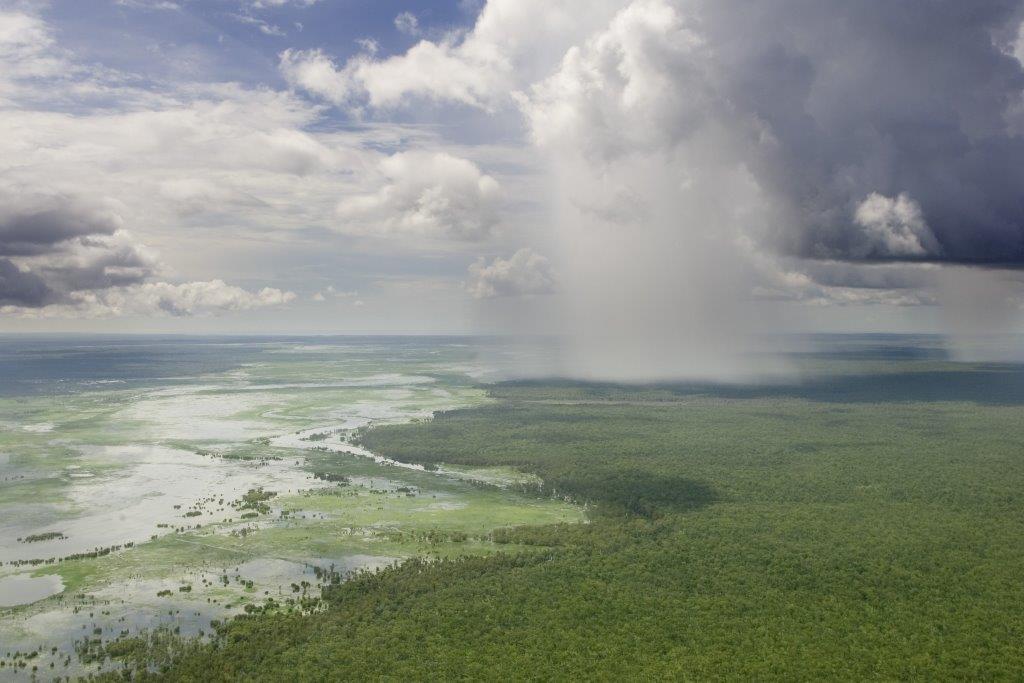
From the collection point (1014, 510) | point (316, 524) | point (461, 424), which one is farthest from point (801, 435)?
point (316, 524)

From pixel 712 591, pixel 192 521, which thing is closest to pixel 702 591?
pixel 712 591

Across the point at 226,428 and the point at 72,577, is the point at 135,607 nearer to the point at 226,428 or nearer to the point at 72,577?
the point at 72,577

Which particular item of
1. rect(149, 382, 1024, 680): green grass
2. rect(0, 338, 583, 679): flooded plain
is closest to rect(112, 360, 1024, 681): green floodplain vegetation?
rect(149, 382, 1024, 680): green grass

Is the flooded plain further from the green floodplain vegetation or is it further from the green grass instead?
the green grass

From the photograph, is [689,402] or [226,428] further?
[689,402]

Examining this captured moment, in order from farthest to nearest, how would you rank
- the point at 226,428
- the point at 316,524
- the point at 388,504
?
the point at 226,428 → the point at 388,504 → the point at 316,524

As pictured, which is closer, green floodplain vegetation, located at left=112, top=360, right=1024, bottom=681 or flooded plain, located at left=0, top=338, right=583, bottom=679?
green floodplain vegetation, located at left=112, top=360, right=1024, bottom=681
